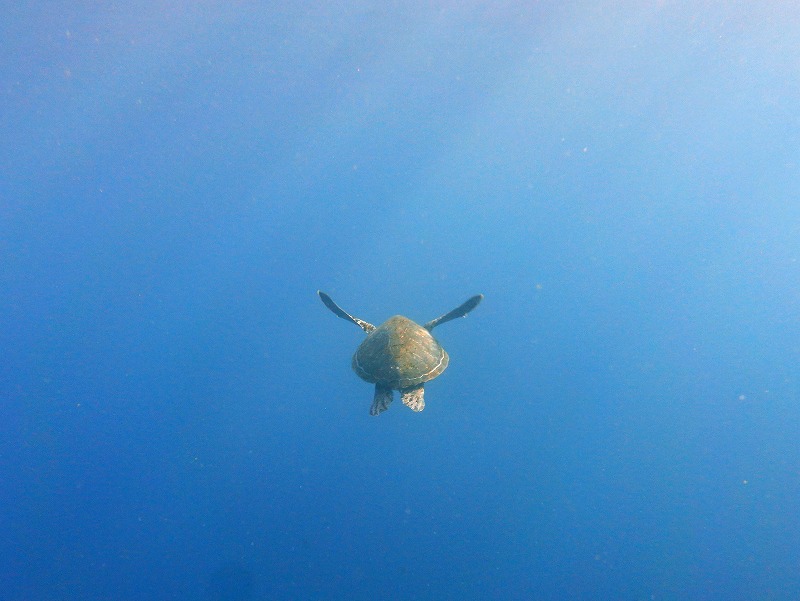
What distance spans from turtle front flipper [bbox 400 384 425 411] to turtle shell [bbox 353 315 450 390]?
124mm

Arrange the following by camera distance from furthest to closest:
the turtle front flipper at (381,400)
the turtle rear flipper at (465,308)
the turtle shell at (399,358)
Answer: the turtle rear flipper at (465,308)
the turtle front flipper at (381,400)
the turtle shell at (399,358)

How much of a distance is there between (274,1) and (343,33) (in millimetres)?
3618

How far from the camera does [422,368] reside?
4.69 m

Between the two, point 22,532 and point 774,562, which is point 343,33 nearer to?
point 22,532

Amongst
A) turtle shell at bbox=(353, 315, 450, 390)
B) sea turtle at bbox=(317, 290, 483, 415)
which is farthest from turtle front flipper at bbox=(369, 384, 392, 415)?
turtle shell at bbox=(353, 315, 450, 390)

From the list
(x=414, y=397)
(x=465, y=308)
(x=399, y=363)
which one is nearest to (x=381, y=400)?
(x=414, y=397)

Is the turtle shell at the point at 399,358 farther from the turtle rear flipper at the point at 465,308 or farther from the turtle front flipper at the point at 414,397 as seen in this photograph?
the turtle rear flipper at the point at 465,308

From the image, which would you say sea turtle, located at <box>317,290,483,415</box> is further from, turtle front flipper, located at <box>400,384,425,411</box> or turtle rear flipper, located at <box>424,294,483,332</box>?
turtle rear flipper, located at <box>424,294,483,332</box>

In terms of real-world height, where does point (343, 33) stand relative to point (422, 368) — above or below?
above

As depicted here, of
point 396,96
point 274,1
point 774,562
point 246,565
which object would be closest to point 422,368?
point 246,565

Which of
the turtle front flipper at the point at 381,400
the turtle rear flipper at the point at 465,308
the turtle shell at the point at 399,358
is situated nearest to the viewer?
the turtle shell at the point at 399,358

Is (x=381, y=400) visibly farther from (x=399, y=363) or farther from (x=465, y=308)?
(x=465, y=308)

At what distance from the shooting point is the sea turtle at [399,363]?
458 cm

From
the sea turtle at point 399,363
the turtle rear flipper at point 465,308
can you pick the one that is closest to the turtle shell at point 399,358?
the sea turtle at point 399,363
